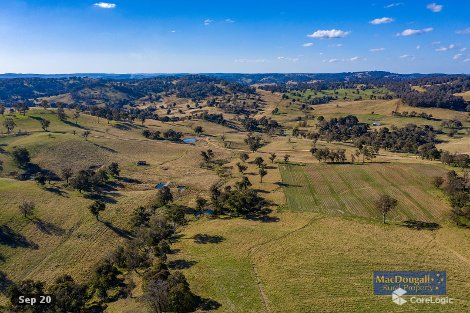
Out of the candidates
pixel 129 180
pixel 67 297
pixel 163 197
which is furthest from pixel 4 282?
pixel 129 180

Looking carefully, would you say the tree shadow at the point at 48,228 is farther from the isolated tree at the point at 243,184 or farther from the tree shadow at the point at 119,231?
the isolated tree at the point at 243,184

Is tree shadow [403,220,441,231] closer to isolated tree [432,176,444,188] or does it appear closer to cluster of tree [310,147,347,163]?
isolated tree [432,176,444,188]

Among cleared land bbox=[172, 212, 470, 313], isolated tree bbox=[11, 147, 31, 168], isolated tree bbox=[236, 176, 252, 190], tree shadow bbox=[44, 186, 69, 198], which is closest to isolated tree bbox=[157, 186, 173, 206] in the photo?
cleared land bbox=[172, 212, 470, 313]

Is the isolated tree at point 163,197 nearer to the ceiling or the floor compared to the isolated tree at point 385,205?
nearer to the floor

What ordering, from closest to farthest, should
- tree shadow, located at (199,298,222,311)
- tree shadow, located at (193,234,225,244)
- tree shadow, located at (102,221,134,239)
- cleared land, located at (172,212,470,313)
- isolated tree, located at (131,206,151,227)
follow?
tree shadow, located at (199,298,222,311), cleared land, located at (172,212,470,313), tree shadow, located at (193,234,225,244), tree shadow, located at (102,221,134,239), isolated tree, located at (131,206,151,227)

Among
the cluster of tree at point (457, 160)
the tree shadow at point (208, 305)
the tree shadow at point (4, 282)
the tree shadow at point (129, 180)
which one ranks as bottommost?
the tree shadow at point (4, 282)

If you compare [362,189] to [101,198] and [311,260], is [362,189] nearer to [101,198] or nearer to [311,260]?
[311,260]

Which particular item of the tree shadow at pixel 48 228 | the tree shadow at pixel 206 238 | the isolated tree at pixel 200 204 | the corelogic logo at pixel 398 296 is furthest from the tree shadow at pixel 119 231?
the corelogic logo at pixel 398 296
